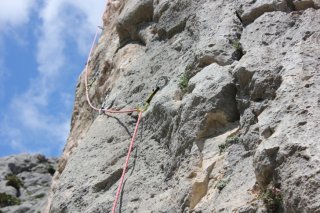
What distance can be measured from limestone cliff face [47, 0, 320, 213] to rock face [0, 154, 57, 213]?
91.1 ft

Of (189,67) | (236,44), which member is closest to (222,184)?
(236,44)

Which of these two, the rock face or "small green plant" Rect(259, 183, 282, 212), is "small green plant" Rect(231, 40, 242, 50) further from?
the rock face

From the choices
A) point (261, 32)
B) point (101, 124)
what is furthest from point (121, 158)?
point (261, 32)

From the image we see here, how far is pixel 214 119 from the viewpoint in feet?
28.3

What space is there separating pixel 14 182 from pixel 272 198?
42.0m

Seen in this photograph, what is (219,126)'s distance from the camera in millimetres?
8656

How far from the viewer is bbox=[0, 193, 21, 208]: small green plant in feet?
136

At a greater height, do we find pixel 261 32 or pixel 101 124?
pixel 101 124

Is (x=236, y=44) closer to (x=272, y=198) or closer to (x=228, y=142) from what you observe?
(x=228, y=142)

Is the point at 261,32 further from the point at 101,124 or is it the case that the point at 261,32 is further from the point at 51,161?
the point at 51,161

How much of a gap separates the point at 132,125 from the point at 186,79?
1.79m

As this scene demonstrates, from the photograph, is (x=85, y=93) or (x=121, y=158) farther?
(x=85, y=93)

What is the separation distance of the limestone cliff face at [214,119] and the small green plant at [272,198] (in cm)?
1

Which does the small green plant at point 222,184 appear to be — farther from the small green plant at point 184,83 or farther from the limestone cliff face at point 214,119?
the small green plant at point 184,83
